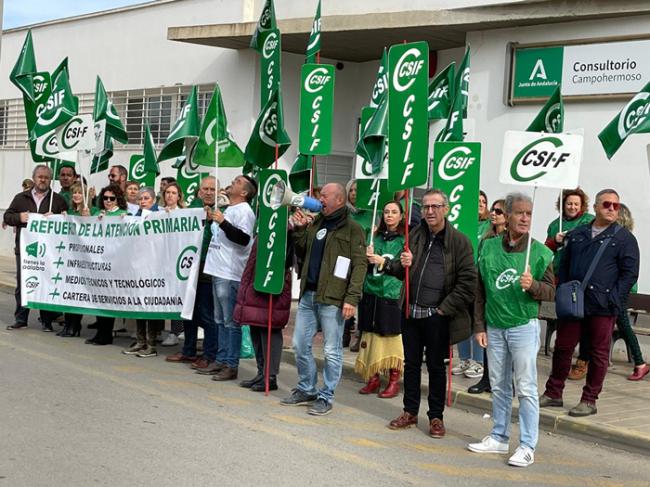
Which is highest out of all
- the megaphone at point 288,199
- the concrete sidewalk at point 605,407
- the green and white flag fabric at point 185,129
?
the green and white flag fabric at point 185,129

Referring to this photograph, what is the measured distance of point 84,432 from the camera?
7.21 metres

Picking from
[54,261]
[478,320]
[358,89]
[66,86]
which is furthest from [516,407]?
[358,89]

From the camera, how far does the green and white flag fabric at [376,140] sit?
371 inches

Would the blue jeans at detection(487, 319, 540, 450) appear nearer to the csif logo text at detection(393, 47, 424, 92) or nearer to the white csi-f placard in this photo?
the white csi-f placard

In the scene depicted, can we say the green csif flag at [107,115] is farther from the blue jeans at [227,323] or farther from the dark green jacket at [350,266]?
the dark green jacket at [350,266]

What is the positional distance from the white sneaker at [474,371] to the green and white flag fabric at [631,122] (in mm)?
2558

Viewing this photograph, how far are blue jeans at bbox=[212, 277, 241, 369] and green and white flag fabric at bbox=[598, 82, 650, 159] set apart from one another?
387 cm

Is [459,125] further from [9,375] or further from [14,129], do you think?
[14,129]

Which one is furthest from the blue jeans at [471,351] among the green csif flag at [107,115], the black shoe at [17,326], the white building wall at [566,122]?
the green csif flag at [107,115]

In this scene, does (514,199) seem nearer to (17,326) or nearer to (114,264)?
(114,264)

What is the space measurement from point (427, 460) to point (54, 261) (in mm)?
6825

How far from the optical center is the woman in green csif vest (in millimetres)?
9484

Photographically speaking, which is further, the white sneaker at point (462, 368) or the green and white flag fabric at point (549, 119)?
the white sneaker at point (462, 368)

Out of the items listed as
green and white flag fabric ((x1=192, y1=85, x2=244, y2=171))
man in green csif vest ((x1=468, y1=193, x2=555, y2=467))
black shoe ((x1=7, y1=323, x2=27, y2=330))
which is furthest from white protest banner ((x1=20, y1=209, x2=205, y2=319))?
man in green csif vest ((x1=468, y1=193, x2=555, y2=467))
